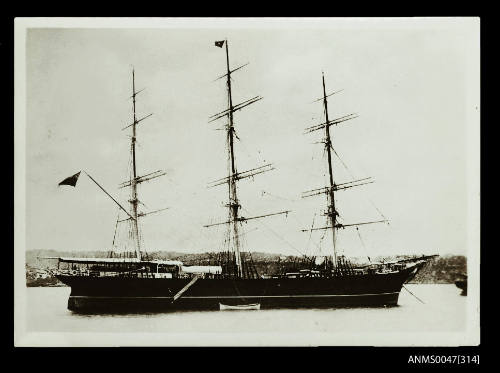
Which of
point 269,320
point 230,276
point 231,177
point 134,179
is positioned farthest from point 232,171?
point 269,320

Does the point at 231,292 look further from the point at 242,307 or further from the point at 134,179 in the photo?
the point at 134,179

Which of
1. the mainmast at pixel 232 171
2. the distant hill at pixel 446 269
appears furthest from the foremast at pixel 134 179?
the distant hill at pixel 446 269

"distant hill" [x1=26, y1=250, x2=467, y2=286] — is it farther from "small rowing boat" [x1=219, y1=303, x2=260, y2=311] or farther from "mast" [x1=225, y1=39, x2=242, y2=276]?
"small rowing boat" [x1=219, y1=303, x2=260, y2=311]

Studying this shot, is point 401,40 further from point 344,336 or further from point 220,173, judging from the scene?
point 344,336

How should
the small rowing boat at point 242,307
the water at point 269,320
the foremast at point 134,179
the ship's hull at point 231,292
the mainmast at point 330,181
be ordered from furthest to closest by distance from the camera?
the small rowing boat at point 242,307 < the ship's hull at point 231,292 < the mainmast at point 330,181 < the foremast at point 134,179 < the water at point 269,320

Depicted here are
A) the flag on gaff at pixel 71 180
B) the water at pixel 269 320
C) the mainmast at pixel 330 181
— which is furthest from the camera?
the mainmast at pixel 330 181

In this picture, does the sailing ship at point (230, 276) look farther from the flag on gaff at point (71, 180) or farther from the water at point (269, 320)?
the water at point (269, 320)
